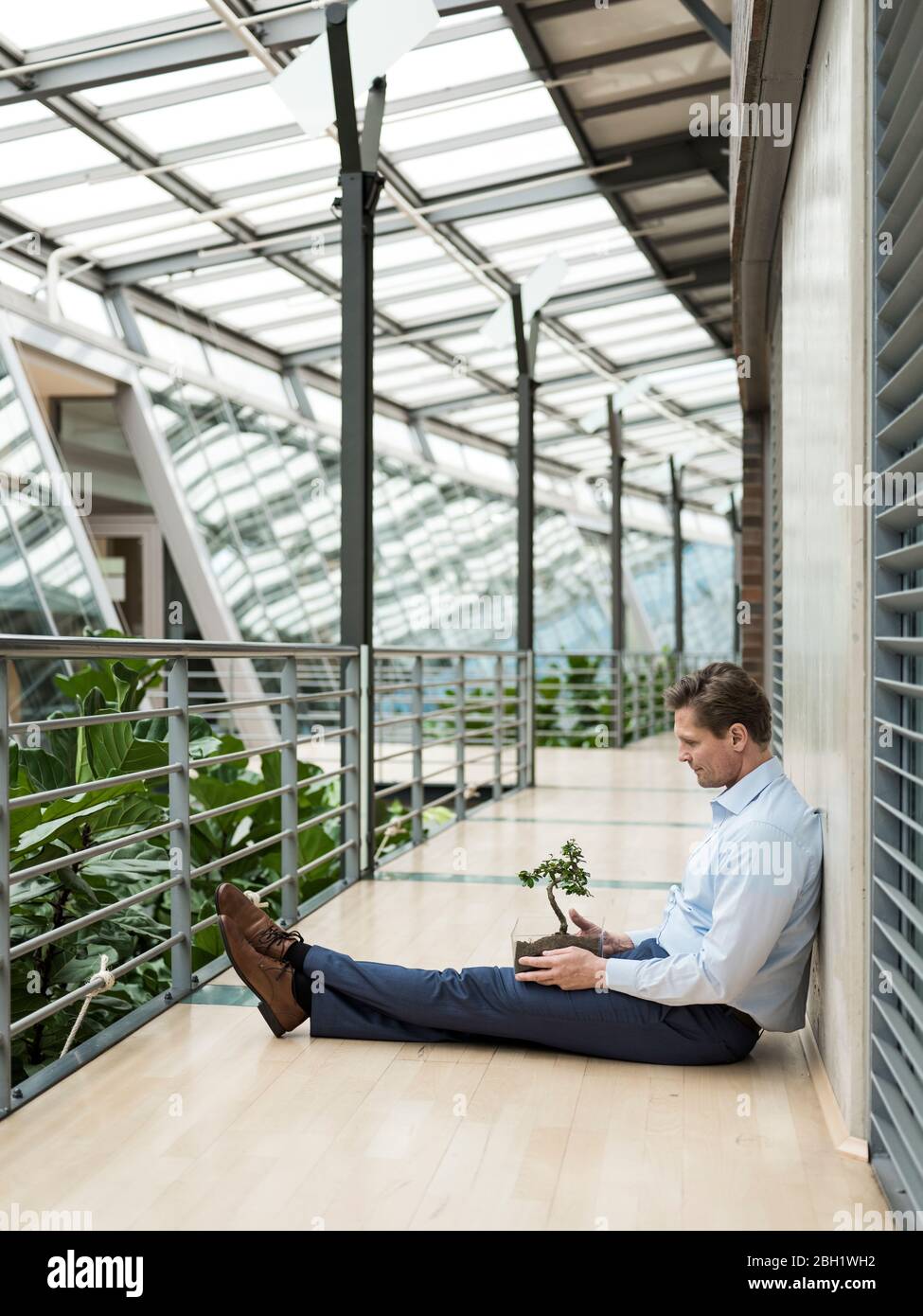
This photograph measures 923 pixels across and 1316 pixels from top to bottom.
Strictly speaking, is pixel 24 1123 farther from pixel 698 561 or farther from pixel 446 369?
pixel 698 561

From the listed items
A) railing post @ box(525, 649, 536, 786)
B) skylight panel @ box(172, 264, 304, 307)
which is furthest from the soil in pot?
skylight panel @ box(172, 264, 304, 307)

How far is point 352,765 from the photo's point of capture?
4926 millimetres

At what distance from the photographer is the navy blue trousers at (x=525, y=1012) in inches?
102

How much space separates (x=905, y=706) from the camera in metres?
1.96

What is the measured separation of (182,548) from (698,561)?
15.8 meters

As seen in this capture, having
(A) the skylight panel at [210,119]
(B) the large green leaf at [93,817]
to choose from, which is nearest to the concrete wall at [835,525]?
(B) the large green leaf at [93,817]

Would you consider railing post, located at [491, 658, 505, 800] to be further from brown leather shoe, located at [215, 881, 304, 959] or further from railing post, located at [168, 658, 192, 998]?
brown leather shoe, located at [215, 881, 304, 959]

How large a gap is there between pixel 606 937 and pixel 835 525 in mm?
1004

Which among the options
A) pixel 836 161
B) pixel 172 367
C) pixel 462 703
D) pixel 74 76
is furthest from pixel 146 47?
pixel 836 161

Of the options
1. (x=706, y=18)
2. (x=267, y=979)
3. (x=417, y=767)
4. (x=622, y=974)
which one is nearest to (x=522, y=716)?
(x=417, y=767)

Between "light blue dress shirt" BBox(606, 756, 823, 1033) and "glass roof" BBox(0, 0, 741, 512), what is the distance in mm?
3253

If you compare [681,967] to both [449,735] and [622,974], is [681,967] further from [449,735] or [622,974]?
[449,735]

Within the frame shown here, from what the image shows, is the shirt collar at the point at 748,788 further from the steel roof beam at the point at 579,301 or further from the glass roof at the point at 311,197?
the steel roof beam at the point at 579,301

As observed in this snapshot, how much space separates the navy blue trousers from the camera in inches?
102
